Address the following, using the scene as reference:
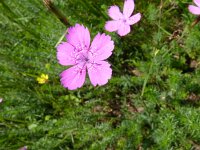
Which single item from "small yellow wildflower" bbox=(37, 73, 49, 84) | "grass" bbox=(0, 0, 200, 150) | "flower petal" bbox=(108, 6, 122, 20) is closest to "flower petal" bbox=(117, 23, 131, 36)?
"flower petal" bbox=(108, 6, 122, 20)

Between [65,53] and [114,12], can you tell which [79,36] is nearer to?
[65,53]

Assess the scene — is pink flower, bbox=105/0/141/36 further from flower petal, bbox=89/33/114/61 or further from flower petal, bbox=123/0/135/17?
flower petal, bbox=89/33/114/61

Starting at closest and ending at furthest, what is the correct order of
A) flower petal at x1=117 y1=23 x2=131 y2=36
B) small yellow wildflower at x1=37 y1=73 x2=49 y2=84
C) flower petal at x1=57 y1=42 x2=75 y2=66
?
flower petal at x1=57 y1=42 x2=75 y2=66, flower petal at x1=117 y1=23 x2=131 y2=36, small yellow wildflower at x1=37 y1=73 x2=49 y2=84

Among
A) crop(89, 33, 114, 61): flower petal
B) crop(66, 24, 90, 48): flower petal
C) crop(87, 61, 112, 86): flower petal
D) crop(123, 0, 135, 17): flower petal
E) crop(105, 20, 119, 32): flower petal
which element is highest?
crop(123, 0, 135, 17): flower petal

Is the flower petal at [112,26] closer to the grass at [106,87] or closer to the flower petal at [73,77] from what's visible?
the grass at [106,87]

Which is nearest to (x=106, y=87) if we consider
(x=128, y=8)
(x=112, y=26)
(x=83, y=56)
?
(x=112, y=26)

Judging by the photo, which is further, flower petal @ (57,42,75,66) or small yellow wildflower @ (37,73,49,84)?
small yellow wildflower @ (37,73,49,84)
